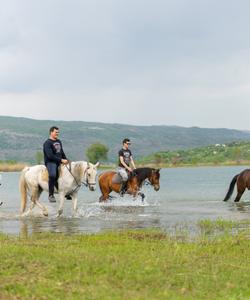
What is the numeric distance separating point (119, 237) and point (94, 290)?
18.2 ft

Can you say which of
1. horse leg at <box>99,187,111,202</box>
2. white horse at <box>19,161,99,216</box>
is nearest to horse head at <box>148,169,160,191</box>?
horse leg at <box>99,187,111,202</box>

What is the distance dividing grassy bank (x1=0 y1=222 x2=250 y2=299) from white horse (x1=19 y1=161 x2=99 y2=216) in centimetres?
616

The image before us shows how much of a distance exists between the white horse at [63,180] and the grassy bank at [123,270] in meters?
6.16

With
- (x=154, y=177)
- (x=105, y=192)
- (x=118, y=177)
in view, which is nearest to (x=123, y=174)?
(x=118, y=177)

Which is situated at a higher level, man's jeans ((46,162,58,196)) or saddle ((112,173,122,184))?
man's jeans ((46,162,58,196))

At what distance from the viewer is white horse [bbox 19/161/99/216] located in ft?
59.3

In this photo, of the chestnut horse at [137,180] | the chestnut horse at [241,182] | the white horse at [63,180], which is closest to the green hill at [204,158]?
the chestnut horse at [241,182]

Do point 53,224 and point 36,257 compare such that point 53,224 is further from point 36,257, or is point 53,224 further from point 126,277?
point 126,277

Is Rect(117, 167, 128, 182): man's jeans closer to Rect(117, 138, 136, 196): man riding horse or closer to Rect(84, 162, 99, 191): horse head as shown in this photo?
Rect(117, 138, 136, 196): man riding horse

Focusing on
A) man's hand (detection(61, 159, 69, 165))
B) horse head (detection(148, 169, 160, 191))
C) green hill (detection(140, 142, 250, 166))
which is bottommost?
green hill (detection(140, 142, 250, 166))

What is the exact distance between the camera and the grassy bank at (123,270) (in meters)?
7.61

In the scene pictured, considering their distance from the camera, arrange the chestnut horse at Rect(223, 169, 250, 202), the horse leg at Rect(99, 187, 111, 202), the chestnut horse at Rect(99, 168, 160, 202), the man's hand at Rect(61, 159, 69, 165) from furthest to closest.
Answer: the chestnut horse at Rect(223, 169, 250, 202)
the horse leg at Rect(99, 187, 111, 202)
the chestnut horse at Rect(99, 168, 160, 202)
the man's hand at Rect(61, 159, 69, 165)

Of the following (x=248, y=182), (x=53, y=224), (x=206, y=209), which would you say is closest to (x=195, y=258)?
(x=53, y=224)

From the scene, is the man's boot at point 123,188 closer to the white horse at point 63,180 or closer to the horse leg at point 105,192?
the horse leg at point 105,192
